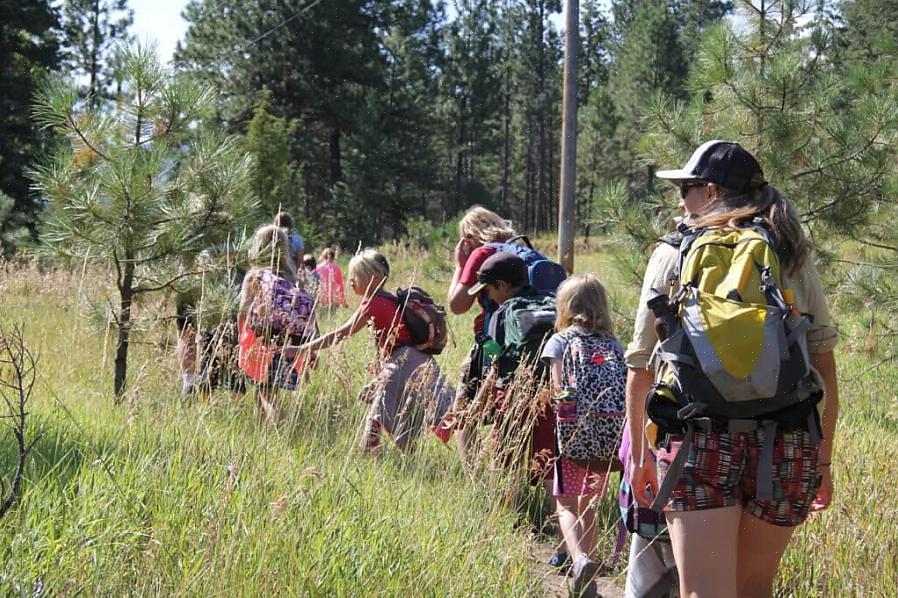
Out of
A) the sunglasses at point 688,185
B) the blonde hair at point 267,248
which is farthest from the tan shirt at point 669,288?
the blonde hair at point 267,248

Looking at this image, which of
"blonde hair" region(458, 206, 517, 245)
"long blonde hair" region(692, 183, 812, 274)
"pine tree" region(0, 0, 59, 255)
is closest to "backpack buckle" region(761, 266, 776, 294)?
"long blonde hair" region(692, 183, 812, 274)

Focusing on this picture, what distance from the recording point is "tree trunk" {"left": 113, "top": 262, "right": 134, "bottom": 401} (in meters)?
4.84

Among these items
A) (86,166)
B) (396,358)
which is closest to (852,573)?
(396,358)

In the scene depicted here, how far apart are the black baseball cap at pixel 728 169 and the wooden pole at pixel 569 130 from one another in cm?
590

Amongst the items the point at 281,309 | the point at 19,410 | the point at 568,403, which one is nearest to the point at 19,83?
the point at 281,309

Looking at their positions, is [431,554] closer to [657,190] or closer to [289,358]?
[289,358]

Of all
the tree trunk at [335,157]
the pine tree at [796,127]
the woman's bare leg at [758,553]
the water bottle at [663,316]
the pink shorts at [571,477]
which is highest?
the tree trunk at [335,157]

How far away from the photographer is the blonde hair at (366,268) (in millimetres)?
4469

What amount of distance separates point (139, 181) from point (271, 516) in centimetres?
249

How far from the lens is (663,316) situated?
2.13m

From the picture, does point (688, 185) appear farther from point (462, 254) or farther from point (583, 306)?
point (462, 254)

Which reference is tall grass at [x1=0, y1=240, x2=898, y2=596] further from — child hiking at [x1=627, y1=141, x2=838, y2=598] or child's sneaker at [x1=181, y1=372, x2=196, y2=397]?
child hiking at [x1=627, y1=141, x2=838, y2=598]

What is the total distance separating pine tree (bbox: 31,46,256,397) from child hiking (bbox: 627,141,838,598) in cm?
312

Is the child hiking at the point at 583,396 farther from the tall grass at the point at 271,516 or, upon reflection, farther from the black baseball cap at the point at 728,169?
the black baseball cap at the point at 728,169
